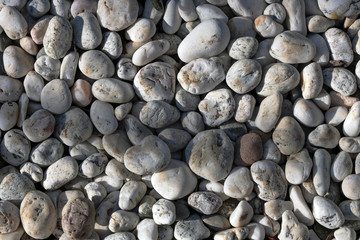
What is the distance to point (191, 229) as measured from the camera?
3.83ft

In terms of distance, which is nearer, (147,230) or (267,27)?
(147,230)

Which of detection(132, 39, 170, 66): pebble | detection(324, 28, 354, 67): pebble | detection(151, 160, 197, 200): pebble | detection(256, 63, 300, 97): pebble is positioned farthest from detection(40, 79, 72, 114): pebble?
detection(324, 28, 354, 67): pebble

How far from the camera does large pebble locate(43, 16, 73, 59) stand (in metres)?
1.23

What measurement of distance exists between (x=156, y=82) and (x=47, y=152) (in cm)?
37

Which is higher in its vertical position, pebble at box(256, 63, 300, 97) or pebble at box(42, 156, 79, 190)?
pebble at box(256, 63, 300, 97)

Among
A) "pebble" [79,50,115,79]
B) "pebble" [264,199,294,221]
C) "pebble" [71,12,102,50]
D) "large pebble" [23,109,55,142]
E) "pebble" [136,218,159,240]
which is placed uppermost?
"pebble" [71,12,102,50]

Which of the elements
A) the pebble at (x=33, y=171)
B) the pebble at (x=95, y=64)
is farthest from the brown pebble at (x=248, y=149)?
the pebble at (x=33, y=171)

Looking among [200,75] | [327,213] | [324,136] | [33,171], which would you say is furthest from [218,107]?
[33,171]

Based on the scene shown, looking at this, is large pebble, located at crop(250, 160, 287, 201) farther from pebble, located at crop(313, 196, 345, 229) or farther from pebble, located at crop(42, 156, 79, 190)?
pebble, located at crop(42, 156, 79, 190)

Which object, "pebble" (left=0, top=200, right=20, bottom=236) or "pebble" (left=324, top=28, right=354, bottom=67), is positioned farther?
"pebble" (left=324, top=28, right=354, bottom=67)

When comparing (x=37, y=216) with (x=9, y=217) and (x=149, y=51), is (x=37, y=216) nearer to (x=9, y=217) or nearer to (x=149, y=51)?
(x=9, y=217)

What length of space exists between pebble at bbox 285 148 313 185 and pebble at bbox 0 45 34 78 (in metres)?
0.81

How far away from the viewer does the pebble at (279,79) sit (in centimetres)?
124

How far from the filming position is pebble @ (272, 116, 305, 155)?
1214 mm
